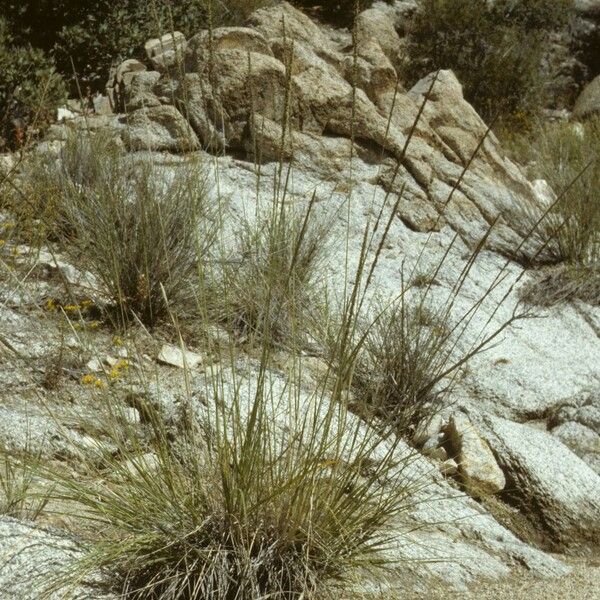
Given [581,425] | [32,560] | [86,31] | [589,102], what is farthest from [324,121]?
[589,102]

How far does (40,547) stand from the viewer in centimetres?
228

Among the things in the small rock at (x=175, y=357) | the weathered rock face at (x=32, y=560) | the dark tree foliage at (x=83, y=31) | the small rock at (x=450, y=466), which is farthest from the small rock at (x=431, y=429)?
the dark tree foliage at (x=83, y=31)

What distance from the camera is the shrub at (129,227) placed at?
4016mm

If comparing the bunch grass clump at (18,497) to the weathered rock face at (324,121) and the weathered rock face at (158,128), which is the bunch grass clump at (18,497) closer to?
the weathered rock face at (324,121)

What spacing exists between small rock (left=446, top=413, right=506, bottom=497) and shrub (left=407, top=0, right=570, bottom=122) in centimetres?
587

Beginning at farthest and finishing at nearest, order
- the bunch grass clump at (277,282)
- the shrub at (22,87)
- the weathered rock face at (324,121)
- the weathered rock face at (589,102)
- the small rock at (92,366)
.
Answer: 1. the weathered rock face at (589,102)
2. the shrub at (22,87)
3. the weathered rock face at (324,121)
4. the bunch grass clump at (277,282)
5. the small rock at (92,366)

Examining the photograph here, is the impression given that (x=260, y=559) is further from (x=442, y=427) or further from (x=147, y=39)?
(x=147, y=39)

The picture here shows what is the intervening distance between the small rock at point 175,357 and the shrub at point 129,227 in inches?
8.2

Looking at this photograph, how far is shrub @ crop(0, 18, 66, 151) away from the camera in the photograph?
19.0 ft

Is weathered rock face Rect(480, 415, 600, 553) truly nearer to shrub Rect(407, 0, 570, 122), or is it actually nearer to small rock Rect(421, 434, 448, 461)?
small rock Rect(421, 434, 448, 461)

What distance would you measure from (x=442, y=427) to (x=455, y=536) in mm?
887

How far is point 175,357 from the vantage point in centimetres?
374

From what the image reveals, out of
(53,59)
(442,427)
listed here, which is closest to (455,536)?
(442,427)

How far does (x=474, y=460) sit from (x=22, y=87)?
3879 millimetres
